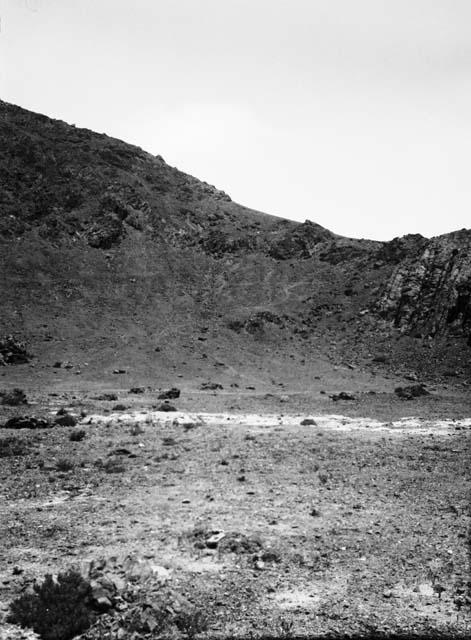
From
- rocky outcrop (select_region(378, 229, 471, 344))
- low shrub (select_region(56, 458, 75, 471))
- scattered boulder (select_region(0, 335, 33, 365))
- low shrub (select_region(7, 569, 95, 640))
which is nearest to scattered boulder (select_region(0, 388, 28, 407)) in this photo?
low shrub (select_region(56, 458, 75, 471))

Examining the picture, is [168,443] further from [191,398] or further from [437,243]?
[437,243]

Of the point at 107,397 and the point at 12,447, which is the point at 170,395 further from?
the point at 12,447

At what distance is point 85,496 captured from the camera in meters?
14.0

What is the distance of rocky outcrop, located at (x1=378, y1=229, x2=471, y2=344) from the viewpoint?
56469 millimetres

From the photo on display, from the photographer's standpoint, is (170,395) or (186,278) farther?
(186,278)

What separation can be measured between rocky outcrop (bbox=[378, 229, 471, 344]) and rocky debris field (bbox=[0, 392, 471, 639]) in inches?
1503

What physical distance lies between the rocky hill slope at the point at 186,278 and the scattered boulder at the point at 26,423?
23.5m

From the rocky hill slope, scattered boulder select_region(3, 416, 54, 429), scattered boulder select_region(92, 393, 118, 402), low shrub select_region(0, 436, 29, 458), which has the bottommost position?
scattered boulder select_region(92, 393, 118, 402)

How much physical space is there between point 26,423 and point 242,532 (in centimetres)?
1598

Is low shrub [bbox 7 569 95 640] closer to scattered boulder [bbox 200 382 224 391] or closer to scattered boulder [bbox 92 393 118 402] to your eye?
scattered boulder [bbox 92 393 118 402]

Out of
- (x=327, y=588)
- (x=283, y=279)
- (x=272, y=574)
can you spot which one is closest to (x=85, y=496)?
(x=272, y=574)

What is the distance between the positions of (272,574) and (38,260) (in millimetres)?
65151

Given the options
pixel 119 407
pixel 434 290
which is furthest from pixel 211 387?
pixel 434 290

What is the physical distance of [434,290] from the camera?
2375 inches
